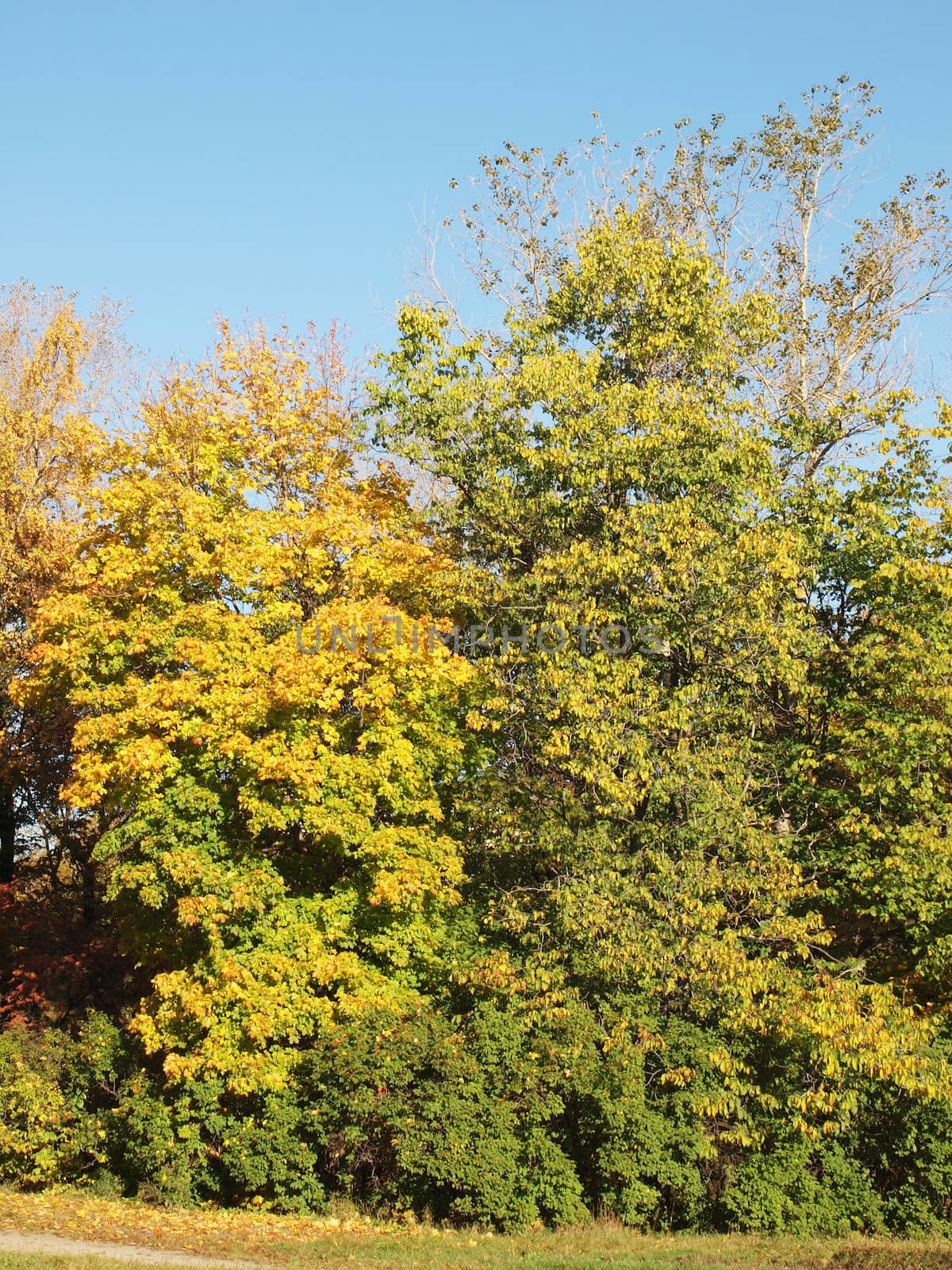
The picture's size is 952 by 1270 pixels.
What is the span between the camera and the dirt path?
41.9 ft

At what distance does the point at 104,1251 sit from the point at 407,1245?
3.51 m

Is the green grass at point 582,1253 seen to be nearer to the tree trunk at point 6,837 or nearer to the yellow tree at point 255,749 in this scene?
the yellow tree at point 255,749

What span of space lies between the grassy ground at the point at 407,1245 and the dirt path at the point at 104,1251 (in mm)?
318

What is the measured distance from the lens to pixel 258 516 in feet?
64.5

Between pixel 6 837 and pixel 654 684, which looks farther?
pixel 6 837

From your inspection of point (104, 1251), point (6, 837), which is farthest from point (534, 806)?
point (6, 837)

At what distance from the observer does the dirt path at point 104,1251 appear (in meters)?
12.8

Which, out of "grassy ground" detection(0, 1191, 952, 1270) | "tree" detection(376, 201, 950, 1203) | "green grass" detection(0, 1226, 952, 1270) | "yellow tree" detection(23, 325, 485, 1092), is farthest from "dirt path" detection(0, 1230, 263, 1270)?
"tree" detection(376, 201, 950, 1203)

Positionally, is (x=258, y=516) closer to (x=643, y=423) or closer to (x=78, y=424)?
(x=78, y=424)

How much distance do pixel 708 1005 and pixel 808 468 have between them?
37.6 ft

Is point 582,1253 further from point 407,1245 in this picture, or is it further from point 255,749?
point 255,749

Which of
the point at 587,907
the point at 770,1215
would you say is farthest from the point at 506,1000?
the point at 770,1215

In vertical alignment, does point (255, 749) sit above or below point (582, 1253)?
above

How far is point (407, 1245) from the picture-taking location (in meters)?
14.3
